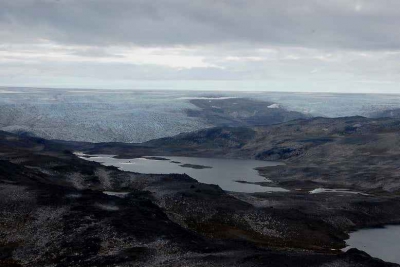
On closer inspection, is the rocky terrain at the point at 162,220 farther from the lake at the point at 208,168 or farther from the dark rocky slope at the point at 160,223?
the lake at the point at 208,168

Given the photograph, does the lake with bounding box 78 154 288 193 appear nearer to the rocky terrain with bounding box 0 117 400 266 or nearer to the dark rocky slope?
the rocky terrain with bounding box 0 117 400 266

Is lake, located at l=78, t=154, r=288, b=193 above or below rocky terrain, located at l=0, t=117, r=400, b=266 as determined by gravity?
below

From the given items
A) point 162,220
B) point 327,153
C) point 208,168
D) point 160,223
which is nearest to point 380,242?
point 162,220

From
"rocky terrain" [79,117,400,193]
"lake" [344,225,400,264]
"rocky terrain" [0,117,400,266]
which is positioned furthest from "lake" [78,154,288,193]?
"lake" [344,225,400,264]

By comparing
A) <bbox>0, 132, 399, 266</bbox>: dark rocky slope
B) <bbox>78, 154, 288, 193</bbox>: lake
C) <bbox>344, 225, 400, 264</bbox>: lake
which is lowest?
<bbox>78, 154, 288, 193</bbox>: lake

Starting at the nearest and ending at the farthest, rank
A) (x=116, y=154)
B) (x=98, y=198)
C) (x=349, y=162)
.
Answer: (x=98, y=198) → (x=349, y=162) → (x=116, y=154)

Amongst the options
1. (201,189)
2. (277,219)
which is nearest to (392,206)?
(277,219)

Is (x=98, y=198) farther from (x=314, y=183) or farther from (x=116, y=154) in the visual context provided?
(x=116, y=154)

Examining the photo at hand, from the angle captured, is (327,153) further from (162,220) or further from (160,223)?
(160,223)
